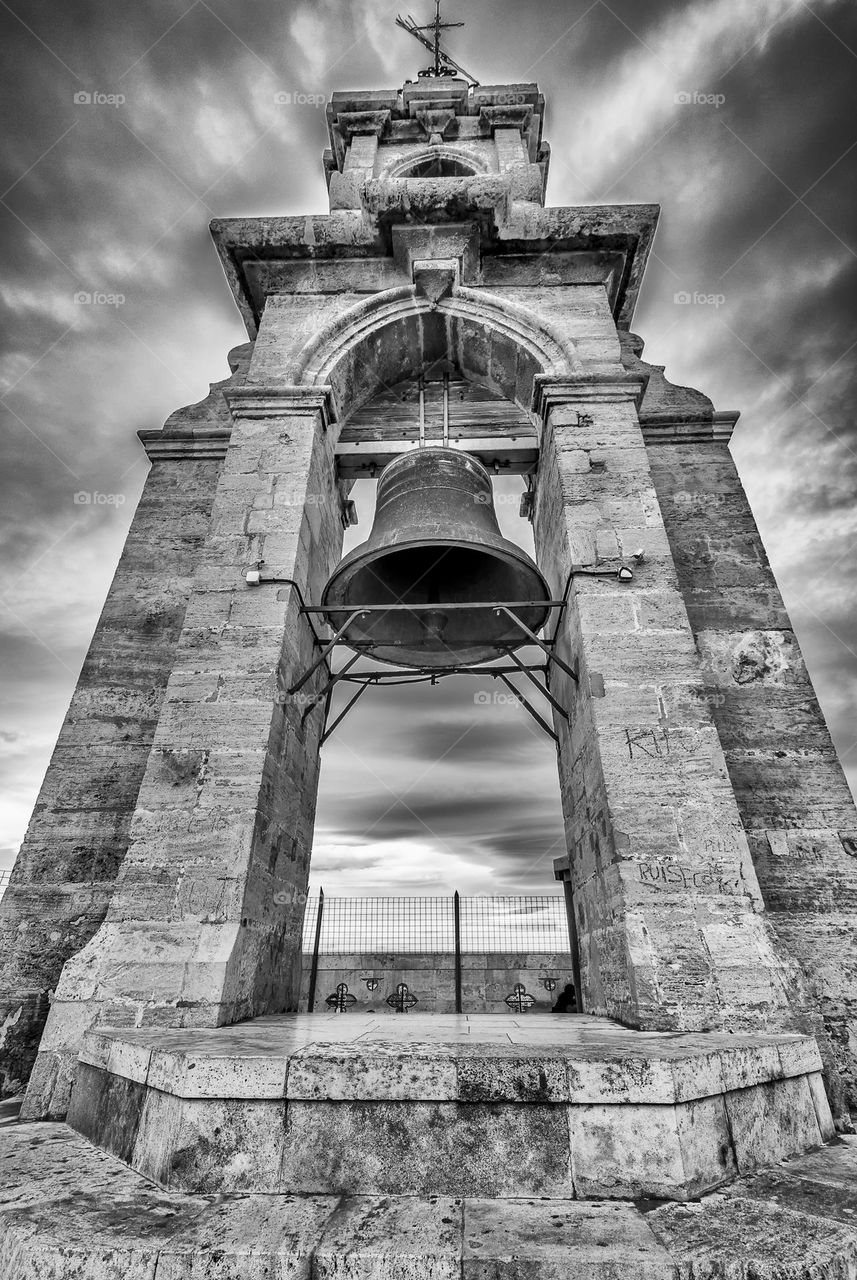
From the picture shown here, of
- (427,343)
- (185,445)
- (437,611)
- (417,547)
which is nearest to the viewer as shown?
(417,547)

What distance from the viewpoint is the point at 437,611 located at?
5164 millimetres

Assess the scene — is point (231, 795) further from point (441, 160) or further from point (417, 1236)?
point (441, 160)

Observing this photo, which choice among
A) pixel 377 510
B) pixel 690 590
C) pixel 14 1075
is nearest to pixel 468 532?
pixel 377 510

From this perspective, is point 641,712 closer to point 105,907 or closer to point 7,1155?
point 7,1155

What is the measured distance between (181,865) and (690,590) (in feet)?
13.8

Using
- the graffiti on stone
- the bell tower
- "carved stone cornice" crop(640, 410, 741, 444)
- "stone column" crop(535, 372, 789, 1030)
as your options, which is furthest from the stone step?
"carved stone cornice" crop(640, 410, 741, 444)

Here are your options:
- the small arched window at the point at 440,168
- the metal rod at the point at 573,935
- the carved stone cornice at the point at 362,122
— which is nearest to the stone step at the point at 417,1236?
the metal rod at the point at 573,935

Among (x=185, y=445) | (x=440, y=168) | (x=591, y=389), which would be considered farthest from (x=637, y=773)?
(x=440, y=168)

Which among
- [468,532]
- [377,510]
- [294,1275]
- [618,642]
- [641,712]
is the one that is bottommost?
[294,1275]

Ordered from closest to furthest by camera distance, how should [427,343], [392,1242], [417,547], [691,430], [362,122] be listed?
[392,1242], [417,547], [427,343], [691,430], [362,122]

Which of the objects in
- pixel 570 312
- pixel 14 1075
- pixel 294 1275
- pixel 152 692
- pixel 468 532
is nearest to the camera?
pixel 294 1275

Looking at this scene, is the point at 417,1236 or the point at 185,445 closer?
the point at 417,1236

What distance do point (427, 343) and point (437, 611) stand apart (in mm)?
2521

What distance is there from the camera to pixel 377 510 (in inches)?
195
